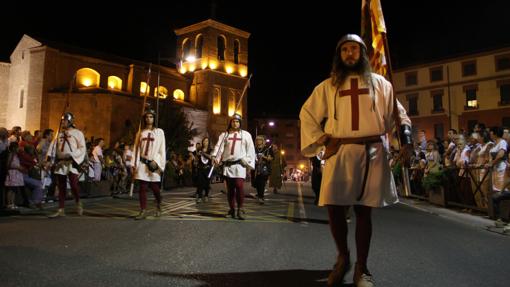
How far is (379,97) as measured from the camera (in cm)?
392

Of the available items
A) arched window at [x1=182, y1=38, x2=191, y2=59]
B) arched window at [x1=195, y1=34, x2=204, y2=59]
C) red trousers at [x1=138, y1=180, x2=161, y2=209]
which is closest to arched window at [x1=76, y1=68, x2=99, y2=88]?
arched window at [x1=195, y1=34, x2=204, y2=59]

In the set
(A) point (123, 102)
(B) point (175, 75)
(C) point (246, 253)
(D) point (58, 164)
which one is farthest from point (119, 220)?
(B) point (175, 75)

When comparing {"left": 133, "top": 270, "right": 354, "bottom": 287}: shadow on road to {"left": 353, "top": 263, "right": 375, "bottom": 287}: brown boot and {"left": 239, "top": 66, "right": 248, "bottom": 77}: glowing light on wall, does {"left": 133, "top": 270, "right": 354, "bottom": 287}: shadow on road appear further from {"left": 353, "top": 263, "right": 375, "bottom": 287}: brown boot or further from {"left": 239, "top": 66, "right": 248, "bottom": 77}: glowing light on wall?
{"left": 239, "top": 66, "right": 248, "bottom": 77}: glowing light on wall

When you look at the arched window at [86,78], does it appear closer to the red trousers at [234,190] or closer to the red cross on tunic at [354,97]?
the red trousers at [234,190]

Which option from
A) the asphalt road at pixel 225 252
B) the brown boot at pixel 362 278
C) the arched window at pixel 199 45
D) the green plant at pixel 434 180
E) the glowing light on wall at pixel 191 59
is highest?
the arched window at pixel 199 45

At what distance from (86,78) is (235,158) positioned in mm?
40538

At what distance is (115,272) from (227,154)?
17.6 feet

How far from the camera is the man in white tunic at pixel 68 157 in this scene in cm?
876

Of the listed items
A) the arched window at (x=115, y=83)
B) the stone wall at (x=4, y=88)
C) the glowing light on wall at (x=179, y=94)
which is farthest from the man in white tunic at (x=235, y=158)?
the glowing light on wall at (x=179, y=94)

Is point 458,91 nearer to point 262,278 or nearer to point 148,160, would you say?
point 148,160

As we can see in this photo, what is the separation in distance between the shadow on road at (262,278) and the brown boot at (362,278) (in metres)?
0.19

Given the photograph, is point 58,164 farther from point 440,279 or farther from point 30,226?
point 440,279

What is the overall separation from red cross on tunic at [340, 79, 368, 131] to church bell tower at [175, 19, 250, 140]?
51140 mm

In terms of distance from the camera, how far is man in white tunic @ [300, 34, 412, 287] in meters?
3.71
